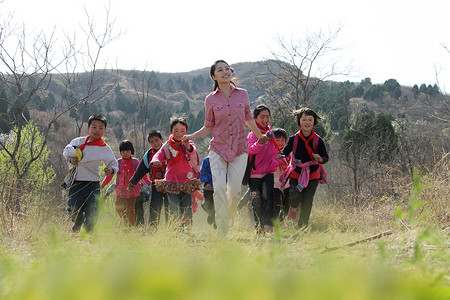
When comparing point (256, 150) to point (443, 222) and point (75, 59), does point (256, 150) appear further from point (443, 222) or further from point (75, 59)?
point (75, 59)

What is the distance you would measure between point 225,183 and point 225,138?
0.50m

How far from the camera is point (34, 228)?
13.1 ft

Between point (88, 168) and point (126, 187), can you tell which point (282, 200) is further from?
point (88, 168)

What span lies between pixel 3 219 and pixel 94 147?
77.0 inches

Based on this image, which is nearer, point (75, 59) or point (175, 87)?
point (75, 59)

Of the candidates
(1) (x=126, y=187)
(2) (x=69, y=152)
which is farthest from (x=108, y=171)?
(1) (x=126, y=187)

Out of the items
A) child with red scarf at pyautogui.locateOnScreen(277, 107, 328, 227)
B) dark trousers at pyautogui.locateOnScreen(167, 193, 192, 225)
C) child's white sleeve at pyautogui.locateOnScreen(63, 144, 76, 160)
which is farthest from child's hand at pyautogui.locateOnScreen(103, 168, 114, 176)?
child with red scarf at pyautogui.locateOnScreen(277, 107, 328, 227)

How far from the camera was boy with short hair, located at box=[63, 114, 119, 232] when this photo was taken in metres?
5.72

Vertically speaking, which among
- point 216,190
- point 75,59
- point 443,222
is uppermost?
point 75,59

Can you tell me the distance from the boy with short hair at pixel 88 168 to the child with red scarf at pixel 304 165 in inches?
96.0

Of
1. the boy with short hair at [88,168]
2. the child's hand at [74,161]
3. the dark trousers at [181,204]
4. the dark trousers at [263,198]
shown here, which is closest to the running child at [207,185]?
the dark trousers at [181,204]

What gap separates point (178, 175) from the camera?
18.9 ft

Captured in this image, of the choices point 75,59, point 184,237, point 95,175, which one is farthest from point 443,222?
point 75,59

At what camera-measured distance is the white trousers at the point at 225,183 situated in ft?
15.7
